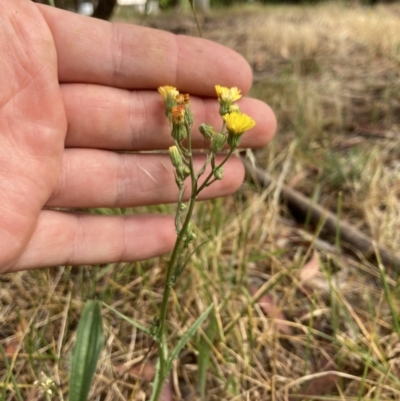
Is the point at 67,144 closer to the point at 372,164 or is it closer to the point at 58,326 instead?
the point at 58,326

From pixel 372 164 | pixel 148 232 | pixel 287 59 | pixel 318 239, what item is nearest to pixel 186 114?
pixel 148 232

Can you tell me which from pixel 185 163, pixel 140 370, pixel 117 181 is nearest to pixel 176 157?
pixel 185 163

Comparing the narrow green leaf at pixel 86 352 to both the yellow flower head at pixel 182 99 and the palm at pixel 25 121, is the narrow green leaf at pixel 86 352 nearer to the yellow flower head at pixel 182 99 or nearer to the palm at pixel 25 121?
the palm at pixel 25 121

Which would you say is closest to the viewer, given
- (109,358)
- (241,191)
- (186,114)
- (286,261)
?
(186,114)

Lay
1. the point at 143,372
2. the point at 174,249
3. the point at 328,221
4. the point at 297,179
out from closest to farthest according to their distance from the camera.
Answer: the point at 174,249 < the point at 143,372 < the point at 328,221 < the point at 297,179

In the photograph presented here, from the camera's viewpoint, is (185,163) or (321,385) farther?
(321,385)

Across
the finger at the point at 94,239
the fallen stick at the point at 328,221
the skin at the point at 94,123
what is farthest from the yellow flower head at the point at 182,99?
the fallen stick at the point at 328,221

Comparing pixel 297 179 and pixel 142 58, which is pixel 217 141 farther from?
pixel 297 179
